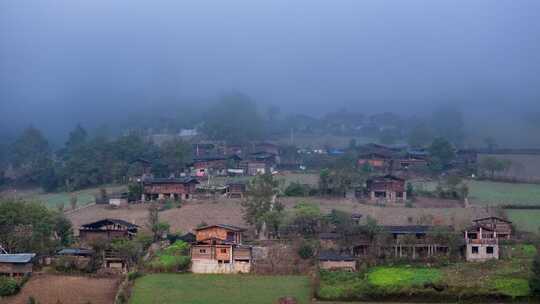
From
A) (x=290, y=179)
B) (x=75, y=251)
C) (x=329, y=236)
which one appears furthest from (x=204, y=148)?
(x=75, y=251)

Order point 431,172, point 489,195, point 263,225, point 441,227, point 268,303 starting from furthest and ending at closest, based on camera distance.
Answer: point 431,172 → point 489,195 → point 263,225 → point 441,227 → point 268,303

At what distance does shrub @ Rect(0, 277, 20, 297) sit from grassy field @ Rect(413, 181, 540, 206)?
14957 mm

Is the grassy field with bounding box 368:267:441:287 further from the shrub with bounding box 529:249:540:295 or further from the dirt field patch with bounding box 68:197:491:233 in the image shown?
the dirt field patch with bounding box 68:197:491:233

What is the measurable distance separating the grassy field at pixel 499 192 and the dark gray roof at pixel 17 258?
14.3 m

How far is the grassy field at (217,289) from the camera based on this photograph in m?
16.8

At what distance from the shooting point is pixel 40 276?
18891mm

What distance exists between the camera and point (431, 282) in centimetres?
1712

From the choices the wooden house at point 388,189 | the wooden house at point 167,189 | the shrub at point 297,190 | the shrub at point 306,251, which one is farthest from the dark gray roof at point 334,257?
the wooden house at point 167,189

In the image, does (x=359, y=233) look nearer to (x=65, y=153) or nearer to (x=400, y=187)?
(x=400, y=187)

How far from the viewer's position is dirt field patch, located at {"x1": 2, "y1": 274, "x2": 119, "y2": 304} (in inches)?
680

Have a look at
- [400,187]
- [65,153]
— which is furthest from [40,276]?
[65,153]

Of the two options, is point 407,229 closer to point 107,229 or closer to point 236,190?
point 107,229

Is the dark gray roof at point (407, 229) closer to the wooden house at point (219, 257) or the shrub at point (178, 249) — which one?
the wooden house at point (219, 257)

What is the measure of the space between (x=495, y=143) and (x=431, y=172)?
374 inches
